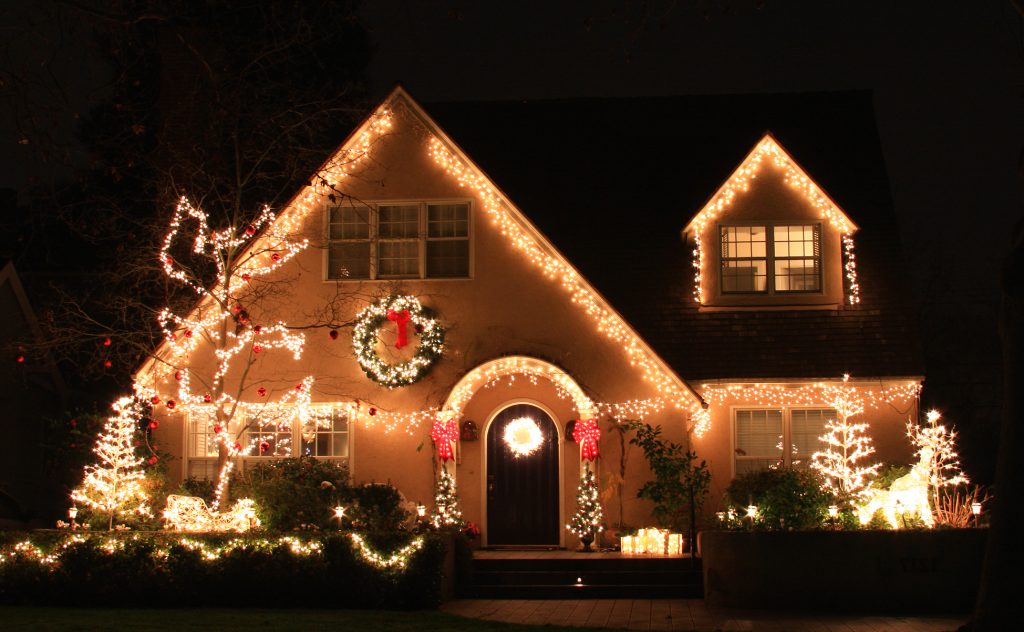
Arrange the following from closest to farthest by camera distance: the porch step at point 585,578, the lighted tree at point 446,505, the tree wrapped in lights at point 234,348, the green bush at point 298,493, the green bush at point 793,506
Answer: the green bush at point 793,506 → the porch step at point 585,578 → the green bush at point 298,493 → the tree wrapped in lights at point 234,348 → the lighted tree at point 446,505

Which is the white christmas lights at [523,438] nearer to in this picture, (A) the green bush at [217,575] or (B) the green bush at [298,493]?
(B) the green bush at [298,493]

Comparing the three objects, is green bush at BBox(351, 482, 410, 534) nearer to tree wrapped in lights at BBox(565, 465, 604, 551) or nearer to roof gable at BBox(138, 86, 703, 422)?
tree wrapped in lights at BBox(565, 465, 604, 551)

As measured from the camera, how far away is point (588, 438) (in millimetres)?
17047

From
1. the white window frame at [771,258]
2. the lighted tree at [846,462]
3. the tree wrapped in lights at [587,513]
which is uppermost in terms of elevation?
the white window frame at [771,258]

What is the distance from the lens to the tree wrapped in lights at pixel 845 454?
1571cm

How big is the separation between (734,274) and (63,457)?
12.3m

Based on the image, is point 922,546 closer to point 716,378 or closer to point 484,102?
point 716,378

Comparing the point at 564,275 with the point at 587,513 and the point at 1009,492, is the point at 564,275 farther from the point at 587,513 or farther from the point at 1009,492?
the point at 1009,492

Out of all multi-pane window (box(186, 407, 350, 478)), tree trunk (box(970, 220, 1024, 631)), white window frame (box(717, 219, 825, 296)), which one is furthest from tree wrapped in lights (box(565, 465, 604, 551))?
tree trunk (box(970, 220, 1024, 631))

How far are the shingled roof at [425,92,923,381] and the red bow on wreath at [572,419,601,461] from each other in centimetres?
175

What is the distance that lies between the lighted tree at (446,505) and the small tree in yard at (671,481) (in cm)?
274

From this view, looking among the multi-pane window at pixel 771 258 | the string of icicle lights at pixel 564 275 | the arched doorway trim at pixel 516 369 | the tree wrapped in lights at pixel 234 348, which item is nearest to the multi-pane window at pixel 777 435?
the string of icicle lights at pixel 564 275

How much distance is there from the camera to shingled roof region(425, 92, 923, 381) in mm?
17938

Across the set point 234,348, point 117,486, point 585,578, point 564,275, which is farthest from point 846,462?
point 117,486
